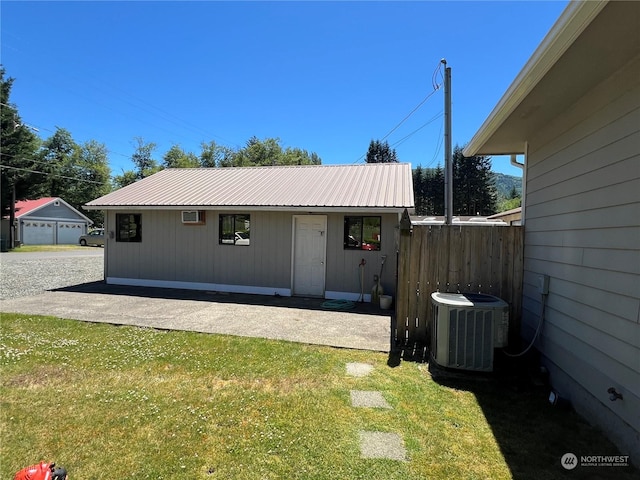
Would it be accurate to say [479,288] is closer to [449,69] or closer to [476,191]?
[449,69]

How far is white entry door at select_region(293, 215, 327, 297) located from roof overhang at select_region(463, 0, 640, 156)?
5.14 m

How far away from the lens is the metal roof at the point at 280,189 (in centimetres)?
845

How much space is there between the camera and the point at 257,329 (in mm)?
5746

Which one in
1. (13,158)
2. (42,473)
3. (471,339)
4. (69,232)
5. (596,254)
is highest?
(13,158)

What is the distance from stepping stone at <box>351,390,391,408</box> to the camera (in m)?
3.14

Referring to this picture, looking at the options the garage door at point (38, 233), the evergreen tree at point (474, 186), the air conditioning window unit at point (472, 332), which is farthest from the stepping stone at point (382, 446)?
the evergreen tree at point (474, 186)

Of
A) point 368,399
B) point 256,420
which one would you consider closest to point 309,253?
point 368,399

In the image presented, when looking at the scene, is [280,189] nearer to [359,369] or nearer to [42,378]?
[359,369]

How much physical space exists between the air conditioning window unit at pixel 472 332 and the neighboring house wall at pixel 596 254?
1.95 ft

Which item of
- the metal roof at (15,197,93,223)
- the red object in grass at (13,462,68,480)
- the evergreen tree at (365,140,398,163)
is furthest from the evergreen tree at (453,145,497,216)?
the red object in grass at (13,462,68,480)

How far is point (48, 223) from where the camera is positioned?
30281 mm

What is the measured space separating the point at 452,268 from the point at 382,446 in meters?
2.90

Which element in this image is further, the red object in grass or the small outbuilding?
the small outbuilding

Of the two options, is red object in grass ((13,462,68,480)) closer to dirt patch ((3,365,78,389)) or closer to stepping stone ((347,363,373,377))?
dirt patch ((3,365,78,389))
